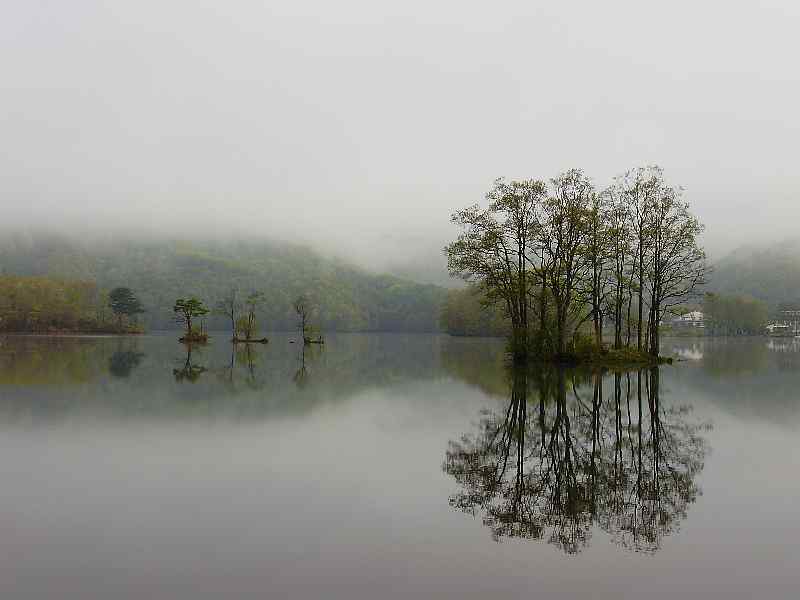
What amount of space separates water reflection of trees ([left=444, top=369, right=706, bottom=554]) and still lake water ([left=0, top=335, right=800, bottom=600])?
0.06 meters

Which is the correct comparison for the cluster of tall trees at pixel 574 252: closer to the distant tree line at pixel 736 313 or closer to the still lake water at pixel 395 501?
the still lake water at pixel 395 501

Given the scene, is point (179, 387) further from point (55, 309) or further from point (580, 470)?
point (55, 309)

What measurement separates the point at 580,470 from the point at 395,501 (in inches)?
168

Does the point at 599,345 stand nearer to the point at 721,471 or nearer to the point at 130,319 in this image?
the point at 721,471

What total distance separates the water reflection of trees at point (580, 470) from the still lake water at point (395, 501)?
0.06 m

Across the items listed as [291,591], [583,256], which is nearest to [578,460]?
[291,591]

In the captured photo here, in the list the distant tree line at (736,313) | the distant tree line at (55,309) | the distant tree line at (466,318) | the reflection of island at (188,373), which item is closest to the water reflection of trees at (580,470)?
the reflection of island at (188,373)

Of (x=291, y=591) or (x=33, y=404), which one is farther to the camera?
(x=33, y=404)

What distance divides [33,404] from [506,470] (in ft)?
56.3

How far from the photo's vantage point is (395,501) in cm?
990

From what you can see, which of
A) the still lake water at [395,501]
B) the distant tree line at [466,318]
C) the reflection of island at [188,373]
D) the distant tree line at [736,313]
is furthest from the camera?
the distant tree line at [736,313]

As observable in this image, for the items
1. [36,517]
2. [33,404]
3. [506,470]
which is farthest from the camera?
[33,404]

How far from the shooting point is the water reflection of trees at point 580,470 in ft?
28.4

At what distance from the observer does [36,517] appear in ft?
28.6
